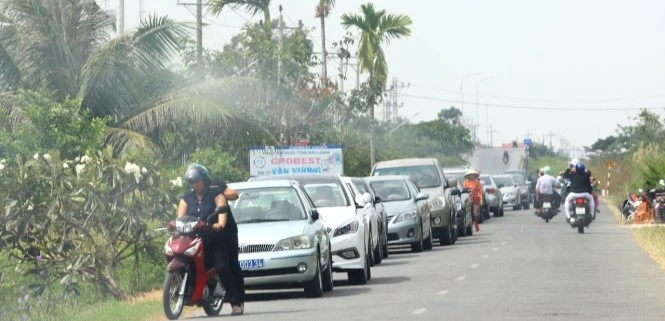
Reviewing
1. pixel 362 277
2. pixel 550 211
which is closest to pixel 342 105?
pixel 550 211

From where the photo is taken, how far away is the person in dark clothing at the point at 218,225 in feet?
57.4

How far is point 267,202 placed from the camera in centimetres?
2102

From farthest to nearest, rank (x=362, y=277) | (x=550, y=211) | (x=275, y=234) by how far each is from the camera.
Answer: (x=550, y=211), (x=362, y=277), (x=275, y=234)

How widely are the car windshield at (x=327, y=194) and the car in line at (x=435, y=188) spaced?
9.43m

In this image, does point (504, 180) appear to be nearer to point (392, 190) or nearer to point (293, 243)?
point (392, 190)

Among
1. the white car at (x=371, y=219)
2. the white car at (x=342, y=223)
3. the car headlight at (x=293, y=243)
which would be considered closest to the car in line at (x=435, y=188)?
the white car at (x=371, y=219)

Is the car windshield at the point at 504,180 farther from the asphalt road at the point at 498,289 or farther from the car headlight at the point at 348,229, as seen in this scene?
the car headlight at the point at 348,229

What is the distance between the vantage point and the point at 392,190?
33.4 m

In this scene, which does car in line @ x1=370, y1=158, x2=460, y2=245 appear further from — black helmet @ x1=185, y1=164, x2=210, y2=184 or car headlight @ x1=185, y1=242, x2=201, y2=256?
car headlight @ x1=185, y1=242, x2=201, y2=256

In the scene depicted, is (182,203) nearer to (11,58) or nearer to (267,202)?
(267,202)

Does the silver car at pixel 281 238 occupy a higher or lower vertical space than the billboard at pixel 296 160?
lower

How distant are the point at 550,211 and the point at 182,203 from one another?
29.0 m

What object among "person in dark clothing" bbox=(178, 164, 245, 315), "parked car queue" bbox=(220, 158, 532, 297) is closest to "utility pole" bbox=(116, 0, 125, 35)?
"parked car queue" bbox=(220, 158, 532, 297)

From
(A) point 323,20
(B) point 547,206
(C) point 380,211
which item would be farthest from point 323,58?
(C) point 380,211
